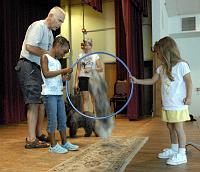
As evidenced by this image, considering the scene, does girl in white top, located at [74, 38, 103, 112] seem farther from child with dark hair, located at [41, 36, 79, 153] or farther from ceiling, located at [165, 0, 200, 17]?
ceiling, located at [165, 0, 200, 17]

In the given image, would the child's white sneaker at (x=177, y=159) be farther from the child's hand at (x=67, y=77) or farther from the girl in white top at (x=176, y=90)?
the child's hand at (x=67, y=77)

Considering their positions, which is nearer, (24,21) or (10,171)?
(10,171)

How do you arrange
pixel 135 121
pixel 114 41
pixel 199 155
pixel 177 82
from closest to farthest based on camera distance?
1. pixel 177 82
2. pixel 199 155
3. pixel 135 121
4. pixel 114 41

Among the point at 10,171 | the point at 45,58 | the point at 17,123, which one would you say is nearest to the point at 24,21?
the point at 17,123

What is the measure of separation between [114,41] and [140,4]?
151 centimetres

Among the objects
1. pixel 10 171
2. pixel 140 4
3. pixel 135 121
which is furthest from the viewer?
pixel 140 4

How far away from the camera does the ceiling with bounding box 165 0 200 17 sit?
20.9 ft

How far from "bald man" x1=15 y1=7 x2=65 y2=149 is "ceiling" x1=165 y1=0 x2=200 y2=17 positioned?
4016 mm

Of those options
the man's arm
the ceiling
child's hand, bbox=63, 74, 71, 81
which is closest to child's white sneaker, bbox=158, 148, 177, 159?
child's hand, bbox=63, 74, 71, 81

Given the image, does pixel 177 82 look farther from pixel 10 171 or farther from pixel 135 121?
pixel 135 121

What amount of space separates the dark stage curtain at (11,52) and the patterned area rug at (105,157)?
286cm

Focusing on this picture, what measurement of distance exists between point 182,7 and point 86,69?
383 centimetres

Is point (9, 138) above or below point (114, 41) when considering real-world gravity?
below

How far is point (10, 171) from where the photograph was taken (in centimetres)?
224
